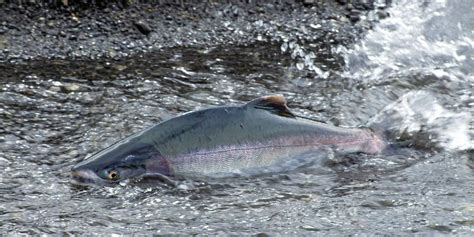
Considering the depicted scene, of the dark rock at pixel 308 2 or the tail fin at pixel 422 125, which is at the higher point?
the dark rock at pixel 308 2

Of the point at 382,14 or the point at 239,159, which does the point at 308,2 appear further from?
the point at 239,159

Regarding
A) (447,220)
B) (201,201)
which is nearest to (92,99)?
(201,201)

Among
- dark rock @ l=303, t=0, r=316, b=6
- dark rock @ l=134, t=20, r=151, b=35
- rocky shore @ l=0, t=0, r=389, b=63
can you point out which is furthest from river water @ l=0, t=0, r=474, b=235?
dark rock @ l=303, t=0, r=316, b=6

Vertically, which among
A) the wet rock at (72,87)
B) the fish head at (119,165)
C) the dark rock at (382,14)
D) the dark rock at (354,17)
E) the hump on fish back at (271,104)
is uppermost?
the dark rock at (382,14)

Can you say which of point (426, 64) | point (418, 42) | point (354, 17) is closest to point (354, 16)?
point (354, 17)

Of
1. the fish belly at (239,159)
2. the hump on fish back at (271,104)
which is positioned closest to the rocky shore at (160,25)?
the hump on fish back at (271,104)

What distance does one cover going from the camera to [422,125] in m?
6.19

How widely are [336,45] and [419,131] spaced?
227 cm

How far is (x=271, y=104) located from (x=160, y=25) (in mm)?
3151

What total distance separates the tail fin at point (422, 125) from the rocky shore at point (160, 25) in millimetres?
1925

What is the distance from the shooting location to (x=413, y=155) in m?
5.67

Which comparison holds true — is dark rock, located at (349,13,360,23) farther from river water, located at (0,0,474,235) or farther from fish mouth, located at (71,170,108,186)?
fish mouth, located at (71,170,108,186)

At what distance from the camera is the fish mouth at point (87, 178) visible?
5000mm

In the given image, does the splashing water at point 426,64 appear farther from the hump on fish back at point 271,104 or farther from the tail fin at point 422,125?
the hump on fish back at point 271,104
